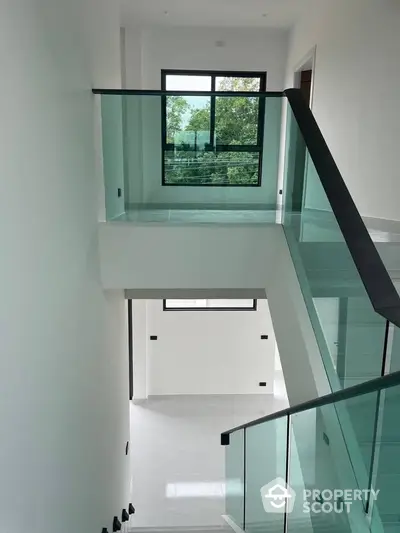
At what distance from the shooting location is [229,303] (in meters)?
8.59

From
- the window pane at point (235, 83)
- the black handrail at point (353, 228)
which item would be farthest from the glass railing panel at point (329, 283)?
the window pane at point (235, 83)

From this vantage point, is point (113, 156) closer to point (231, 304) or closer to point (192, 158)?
point (192, 158)

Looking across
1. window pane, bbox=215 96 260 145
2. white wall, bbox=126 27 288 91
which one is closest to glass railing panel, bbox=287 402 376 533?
window pane, bbox=215 96 260 145

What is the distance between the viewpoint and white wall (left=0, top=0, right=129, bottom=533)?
167 centimetres

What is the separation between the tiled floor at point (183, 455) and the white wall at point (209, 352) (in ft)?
0.89

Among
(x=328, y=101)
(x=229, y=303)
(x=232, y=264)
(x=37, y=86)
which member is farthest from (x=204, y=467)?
(x=37, y=86)

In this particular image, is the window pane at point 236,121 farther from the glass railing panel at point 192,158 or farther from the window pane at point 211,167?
the window pane at point 211,167

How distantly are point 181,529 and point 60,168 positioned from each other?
5102 mm

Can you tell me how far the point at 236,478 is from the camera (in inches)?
186

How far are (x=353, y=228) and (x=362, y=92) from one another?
3.12 m

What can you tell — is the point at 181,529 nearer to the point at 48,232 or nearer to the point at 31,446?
the point at 31,446

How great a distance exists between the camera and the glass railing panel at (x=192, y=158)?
3838 millimetres

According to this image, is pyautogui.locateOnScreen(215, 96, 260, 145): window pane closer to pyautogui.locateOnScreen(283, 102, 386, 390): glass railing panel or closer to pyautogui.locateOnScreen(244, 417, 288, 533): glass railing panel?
pyautogui.locateOnScreen(283, 102, 386, 390): glass railing panel

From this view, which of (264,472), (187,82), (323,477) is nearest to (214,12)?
(187,82)
